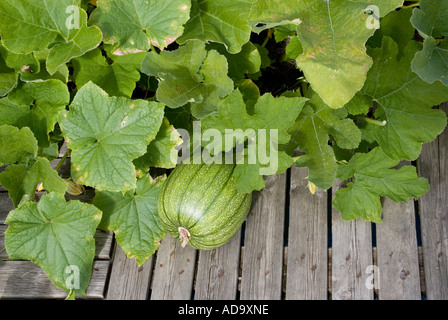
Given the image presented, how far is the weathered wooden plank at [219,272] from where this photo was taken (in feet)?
5.58

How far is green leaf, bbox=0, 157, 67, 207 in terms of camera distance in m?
1.57

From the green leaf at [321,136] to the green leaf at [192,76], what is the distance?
263 mm

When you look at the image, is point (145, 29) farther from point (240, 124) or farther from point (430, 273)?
point (430, 273)

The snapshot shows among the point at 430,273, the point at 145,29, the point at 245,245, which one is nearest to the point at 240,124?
the point at 145,29

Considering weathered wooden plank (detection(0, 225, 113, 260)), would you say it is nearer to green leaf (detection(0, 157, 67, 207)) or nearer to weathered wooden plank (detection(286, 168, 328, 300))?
green leaf (detection(0, 157, 67, 207))

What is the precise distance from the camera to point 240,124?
141cm

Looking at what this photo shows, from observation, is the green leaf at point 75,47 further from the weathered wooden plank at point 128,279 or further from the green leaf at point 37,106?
the weathered wooden plank at point 128,279

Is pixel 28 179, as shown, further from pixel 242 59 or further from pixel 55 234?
pixel 242 59

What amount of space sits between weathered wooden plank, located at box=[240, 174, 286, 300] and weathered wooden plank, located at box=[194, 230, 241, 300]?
3cm

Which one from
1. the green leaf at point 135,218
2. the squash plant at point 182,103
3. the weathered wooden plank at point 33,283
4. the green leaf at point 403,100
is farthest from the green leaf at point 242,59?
the weathered wooden plank at point 33,283

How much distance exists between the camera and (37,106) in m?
1.62

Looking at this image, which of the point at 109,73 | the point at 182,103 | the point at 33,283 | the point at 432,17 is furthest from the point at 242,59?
the point at 33,283

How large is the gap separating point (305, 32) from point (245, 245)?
85 centimetres

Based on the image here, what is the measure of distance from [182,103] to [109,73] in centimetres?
34
